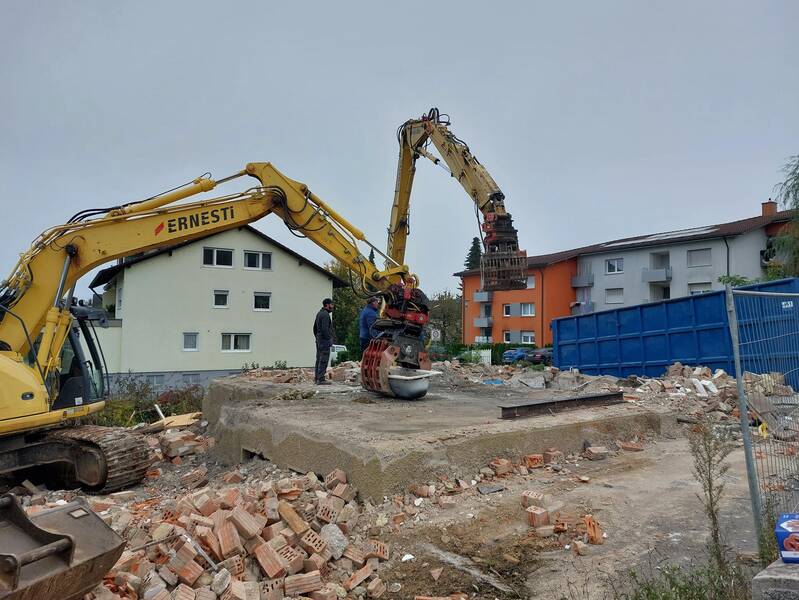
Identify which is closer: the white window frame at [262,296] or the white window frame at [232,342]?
the white window frame at [232,342]

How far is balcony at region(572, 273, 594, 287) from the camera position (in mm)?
40162

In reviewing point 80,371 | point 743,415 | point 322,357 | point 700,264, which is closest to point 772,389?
point 743,415

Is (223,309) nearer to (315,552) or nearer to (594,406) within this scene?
(594,406)

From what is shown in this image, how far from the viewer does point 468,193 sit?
1105 cm

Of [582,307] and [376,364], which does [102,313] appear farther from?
[582,307]

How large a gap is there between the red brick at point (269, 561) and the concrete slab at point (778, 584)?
10.0ft

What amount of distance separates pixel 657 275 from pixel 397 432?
33.3 meters

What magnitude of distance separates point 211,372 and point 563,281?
24.3 m

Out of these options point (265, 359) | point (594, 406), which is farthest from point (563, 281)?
point (594, 406)

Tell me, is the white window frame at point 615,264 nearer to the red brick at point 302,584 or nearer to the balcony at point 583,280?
the balcony at point 583,280

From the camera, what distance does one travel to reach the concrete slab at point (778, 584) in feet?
8.36

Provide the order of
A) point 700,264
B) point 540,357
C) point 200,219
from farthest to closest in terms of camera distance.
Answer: point 700,264, point 540,357, point 200,219

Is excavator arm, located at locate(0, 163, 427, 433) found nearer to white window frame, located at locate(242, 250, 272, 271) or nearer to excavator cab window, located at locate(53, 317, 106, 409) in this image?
excavator cab window, located at locate(53, 317, 106, 409)

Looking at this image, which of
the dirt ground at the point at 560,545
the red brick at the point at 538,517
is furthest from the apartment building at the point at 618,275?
the red brick at the point at 538,517
